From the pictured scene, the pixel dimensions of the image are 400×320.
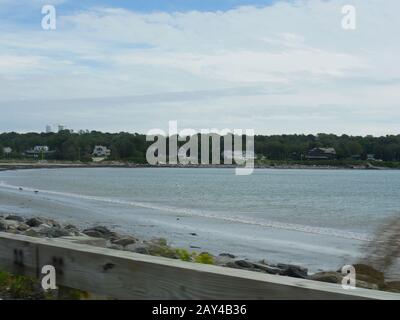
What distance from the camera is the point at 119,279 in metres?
3.82

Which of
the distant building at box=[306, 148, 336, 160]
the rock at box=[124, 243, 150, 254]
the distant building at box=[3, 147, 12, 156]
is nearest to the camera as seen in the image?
the rock at box=[124, 243, 150, 254]

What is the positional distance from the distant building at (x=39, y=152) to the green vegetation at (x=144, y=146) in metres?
1.32

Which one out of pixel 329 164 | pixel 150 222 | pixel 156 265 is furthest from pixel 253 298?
pixel 329 164

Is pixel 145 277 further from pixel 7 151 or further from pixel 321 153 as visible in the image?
pixel 7 151

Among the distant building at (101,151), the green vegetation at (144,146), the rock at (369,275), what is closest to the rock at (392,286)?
the rock at (369,275)

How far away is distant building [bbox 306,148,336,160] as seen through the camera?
440 ft

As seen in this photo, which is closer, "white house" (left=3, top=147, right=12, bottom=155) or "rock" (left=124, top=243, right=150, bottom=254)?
"rock" (left=124, top=243, right=150, bottom=254)

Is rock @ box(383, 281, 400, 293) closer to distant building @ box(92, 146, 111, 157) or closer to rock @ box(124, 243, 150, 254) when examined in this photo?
rock @ box(124, 243, 150, 254)

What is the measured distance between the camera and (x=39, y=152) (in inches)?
6909

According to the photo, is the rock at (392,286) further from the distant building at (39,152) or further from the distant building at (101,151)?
the distant building at (39,152)

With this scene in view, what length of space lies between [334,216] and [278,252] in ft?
57.1

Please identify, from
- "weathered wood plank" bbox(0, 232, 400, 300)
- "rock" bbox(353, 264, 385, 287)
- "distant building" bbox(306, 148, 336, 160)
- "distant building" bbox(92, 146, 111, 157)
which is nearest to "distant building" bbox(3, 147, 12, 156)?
"distant building" bbox(92, 146, 111, 157)

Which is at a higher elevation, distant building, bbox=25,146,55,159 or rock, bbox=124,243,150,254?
distant building, bbox=25,146,55,159

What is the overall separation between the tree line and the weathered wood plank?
245 ft
